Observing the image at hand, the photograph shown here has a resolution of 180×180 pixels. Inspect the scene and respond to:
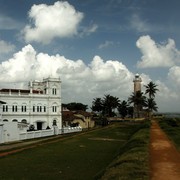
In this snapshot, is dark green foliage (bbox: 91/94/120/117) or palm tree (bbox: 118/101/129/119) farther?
palm tree (bbox: 118/101/129/119)

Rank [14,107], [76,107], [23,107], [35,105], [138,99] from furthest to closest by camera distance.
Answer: [76,107] → [138,99] → [35,105] → [23,107] → [14,107]

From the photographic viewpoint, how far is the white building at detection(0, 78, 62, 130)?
64669 mm

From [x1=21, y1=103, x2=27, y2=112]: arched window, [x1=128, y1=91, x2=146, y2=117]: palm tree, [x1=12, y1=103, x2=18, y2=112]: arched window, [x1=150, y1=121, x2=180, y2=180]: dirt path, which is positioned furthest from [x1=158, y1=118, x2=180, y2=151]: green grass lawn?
[x1=128, y1=91, x2=146, y2=117]: palm tree

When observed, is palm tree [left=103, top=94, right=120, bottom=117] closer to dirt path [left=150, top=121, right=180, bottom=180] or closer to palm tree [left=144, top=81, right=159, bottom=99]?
palm tree [left=144, top=81, right=159, bottom=99]

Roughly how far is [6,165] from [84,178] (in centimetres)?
600

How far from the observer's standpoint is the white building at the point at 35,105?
212 feet

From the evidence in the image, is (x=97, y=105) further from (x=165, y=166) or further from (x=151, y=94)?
(x=165, y=166)

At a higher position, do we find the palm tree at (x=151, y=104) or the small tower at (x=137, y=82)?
the small tower at (x=137, y=82)

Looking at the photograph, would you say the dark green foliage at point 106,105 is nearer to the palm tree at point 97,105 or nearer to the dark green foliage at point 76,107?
the palm tree at point 97,105

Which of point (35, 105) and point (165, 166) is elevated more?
point (35, 105)

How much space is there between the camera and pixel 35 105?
222ft

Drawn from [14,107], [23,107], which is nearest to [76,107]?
[23,107]

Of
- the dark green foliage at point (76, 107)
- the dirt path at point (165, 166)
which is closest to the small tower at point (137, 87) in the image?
the dark green foliage at point (76, 107)

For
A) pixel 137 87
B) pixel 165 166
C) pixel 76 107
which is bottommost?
pixel 165 166
